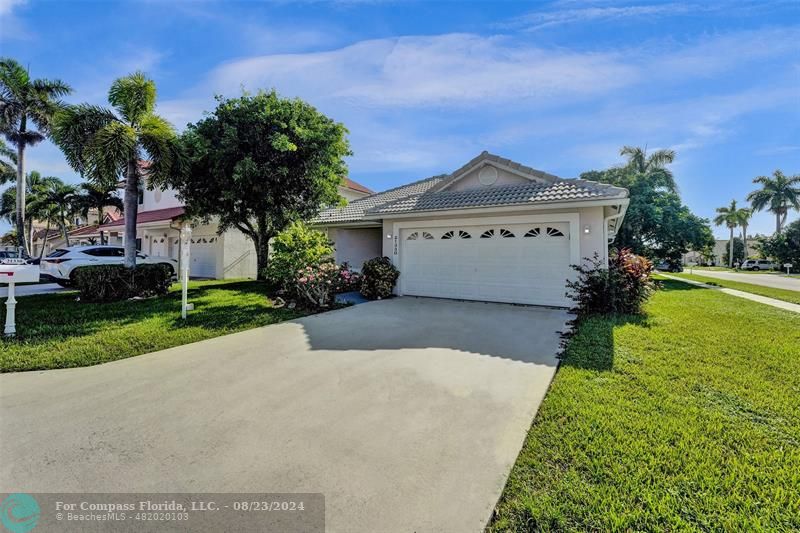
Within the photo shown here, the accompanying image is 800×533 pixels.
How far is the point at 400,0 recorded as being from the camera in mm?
7621

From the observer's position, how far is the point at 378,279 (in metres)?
12.0

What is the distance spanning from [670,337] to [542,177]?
619 centimetres

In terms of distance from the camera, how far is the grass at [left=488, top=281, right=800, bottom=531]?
2328 mm

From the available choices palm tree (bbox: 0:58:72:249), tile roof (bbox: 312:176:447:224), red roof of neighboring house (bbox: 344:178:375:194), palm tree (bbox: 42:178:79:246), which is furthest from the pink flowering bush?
palm tree (bbox: 42:178:79:246)

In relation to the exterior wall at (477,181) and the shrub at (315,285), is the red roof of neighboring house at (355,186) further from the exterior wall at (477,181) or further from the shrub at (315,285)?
the shrub at (315,285)

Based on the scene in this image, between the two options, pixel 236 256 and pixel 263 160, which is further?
pixel 236 256

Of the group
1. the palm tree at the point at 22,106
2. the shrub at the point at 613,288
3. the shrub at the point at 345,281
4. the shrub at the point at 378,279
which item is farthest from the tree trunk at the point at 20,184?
the shrub at the point at 613,288

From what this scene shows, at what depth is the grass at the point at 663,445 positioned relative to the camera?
7.64ft

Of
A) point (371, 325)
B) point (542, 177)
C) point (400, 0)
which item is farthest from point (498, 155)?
point (371, 325)

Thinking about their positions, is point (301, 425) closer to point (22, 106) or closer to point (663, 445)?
point (663, 445)

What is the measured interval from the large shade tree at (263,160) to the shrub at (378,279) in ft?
12.4

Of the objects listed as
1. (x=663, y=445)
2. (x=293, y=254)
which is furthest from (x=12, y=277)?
(x=663, y=445)

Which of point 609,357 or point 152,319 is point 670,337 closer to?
point 609,357

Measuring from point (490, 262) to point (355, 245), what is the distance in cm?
726
